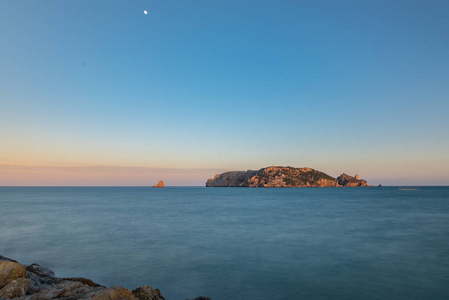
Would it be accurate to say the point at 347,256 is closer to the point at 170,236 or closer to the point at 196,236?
the point at 196,236

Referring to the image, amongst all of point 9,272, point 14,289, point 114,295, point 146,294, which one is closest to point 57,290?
point 14,289

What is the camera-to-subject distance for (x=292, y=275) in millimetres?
13453

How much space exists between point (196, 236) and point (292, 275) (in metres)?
12.4

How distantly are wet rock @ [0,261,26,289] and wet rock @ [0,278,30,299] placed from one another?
0.56 meters

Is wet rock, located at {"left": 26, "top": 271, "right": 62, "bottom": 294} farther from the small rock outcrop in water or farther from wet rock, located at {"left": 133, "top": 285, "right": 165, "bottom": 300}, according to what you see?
wet rock, located at {"left": 133, "top": 285, "right": 165, "bottom": 300}

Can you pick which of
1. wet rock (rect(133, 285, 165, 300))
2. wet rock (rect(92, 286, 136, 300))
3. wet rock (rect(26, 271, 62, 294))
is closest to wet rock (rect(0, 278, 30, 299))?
wet rock (rect(26, 271, 62, 294))

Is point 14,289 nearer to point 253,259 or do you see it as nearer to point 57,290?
point 57,290

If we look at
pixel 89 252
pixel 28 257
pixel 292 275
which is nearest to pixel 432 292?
pixel 292 275

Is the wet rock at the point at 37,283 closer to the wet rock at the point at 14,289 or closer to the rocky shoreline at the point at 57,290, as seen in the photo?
the rocky shoreline at the point at 57,290

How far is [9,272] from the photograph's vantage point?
841 cm

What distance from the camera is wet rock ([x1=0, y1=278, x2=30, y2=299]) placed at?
25.0ft

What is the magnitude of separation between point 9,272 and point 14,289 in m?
0.94

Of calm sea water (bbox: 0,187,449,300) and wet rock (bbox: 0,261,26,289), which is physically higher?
wet rock (bbox: 0,261,26,289)

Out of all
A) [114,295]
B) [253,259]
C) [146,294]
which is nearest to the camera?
[114,295]
